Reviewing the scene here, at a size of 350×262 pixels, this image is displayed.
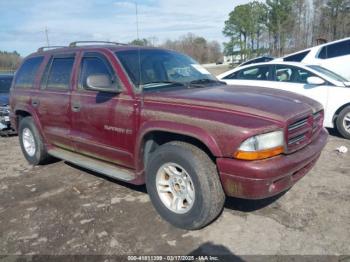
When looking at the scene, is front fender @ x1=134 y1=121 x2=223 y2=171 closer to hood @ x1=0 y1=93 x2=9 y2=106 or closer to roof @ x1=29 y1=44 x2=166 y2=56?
roof @ x1=29 y1=44 x2=166 y2=56

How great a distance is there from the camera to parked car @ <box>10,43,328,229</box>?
10.0 ft

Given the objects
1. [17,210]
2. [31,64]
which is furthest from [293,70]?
[17,210]

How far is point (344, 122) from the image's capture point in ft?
21.9

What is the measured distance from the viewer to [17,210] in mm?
4176

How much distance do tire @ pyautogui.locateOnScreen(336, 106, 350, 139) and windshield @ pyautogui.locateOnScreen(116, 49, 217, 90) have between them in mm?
3426

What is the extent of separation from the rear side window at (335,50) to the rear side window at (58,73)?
8.37m

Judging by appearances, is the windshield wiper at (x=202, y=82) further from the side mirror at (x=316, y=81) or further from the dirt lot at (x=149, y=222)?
the side mirror at (x=316, y=81)

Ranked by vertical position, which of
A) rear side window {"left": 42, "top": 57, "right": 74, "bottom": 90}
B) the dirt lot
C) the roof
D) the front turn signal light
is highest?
the roof

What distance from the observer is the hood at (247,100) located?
3.19 meters

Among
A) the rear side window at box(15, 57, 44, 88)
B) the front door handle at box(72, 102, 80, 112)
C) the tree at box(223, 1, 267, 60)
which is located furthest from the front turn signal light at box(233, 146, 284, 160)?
the tree at box(223, 1, 267, 60)

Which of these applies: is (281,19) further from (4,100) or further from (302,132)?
(302,132)

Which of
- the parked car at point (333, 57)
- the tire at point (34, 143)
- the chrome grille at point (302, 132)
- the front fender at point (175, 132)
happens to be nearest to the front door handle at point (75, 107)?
the front fender at point (175, 132)

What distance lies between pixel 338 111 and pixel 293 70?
130 centimetres

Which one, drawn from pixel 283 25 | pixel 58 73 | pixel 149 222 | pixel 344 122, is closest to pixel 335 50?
pixel 344 122
